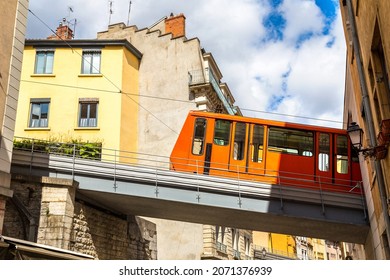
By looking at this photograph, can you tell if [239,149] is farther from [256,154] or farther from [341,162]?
[341,162]

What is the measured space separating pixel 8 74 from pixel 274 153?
891cm

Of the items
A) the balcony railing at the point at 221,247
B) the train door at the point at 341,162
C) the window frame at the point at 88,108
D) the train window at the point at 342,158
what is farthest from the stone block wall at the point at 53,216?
the balcony railing at the point at 221,247

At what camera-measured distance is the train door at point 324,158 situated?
15.3 meters

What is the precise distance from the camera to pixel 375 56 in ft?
27.6

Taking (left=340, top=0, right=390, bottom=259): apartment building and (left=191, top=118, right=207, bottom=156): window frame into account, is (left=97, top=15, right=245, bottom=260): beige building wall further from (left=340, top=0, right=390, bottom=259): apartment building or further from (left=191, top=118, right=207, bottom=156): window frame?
(left=340, top=0, right=390, bottom=259): apartment building

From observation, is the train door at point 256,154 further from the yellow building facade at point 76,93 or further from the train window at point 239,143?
the yellow building facade at point 76,93

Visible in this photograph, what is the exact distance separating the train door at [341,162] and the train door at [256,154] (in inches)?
97.4

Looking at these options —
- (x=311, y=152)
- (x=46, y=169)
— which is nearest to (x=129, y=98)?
(x=46, y=169)

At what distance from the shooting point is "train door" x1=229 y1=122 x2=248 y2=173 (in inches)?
616

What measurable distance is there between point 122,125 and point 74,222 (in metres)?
12.2

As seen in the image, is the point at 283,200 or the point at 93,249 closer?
the point at 283,200

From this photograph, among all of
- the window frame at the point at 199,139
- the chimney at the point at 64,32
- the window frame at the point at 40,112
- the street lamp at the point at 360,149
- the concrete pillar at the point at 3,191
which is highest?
the chimney at the point at 64,32

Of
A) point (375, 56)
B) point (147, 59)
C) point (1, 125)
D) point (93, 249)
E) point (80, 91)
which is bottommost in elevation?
point (93, 249)
